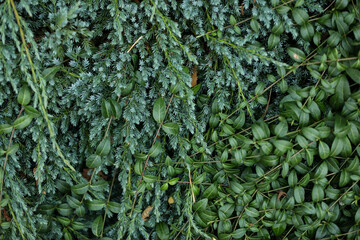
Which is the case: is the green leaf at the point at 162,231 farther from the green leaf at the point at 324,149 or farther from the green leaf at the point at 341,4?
the green leaf at the point at 341,4

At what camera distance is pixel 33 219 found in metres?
1.45

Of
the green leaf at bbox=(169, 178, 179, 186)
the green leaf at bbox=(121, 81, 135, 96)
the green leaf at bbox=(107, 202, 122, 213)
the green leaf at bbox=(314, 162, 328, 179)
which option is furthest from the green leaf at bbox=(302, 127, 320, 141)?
the green leaf at bbox=(107, 202, 122, 213)

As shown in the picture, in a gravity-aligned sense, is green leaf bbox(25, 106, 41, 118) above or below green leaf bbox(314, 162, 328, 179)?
above

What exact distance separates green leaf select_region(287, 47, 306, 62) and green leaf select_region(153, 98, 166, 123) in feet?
1.95

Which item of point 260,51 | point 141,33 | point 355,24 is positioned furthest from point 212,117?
point 355,24

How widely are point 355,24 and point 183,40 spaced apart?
2.39 feet

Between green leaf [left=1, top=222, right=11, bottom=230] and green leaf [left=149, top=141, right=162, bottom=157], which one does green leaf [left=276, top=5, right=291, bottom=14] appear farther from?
green leaf [left=1, top=222, right=11, bottom=230]

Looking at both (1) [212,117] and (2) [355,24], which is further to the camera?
(1) [212,117]

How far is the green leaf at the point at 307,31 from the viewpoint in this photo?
1.37 m

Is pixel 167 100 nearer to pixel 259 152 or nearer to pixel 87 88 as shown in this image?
pixel 87 88

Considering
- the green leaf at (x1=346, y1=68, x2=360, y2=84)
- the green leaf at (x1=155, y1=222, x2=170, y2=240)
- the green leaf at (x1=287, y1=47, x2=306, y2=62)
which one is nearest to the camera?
the green leaf at (x1=346, y1=68, x2=360, y2=84)

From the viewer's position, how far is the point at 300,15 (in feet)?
4.45

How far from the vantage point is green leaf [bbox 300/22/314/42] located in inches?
53.9

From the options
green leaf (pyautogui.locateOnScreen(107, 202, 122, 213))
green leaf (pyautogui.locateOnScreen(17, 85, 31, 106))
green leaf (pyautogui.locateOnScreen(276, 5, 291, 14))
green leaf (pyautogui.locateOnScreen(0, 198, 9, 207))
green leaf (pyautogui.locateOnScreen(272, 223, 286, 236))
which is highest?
green leaf (pyautogui.locateOnScreen(17, 85, 31, 106))
